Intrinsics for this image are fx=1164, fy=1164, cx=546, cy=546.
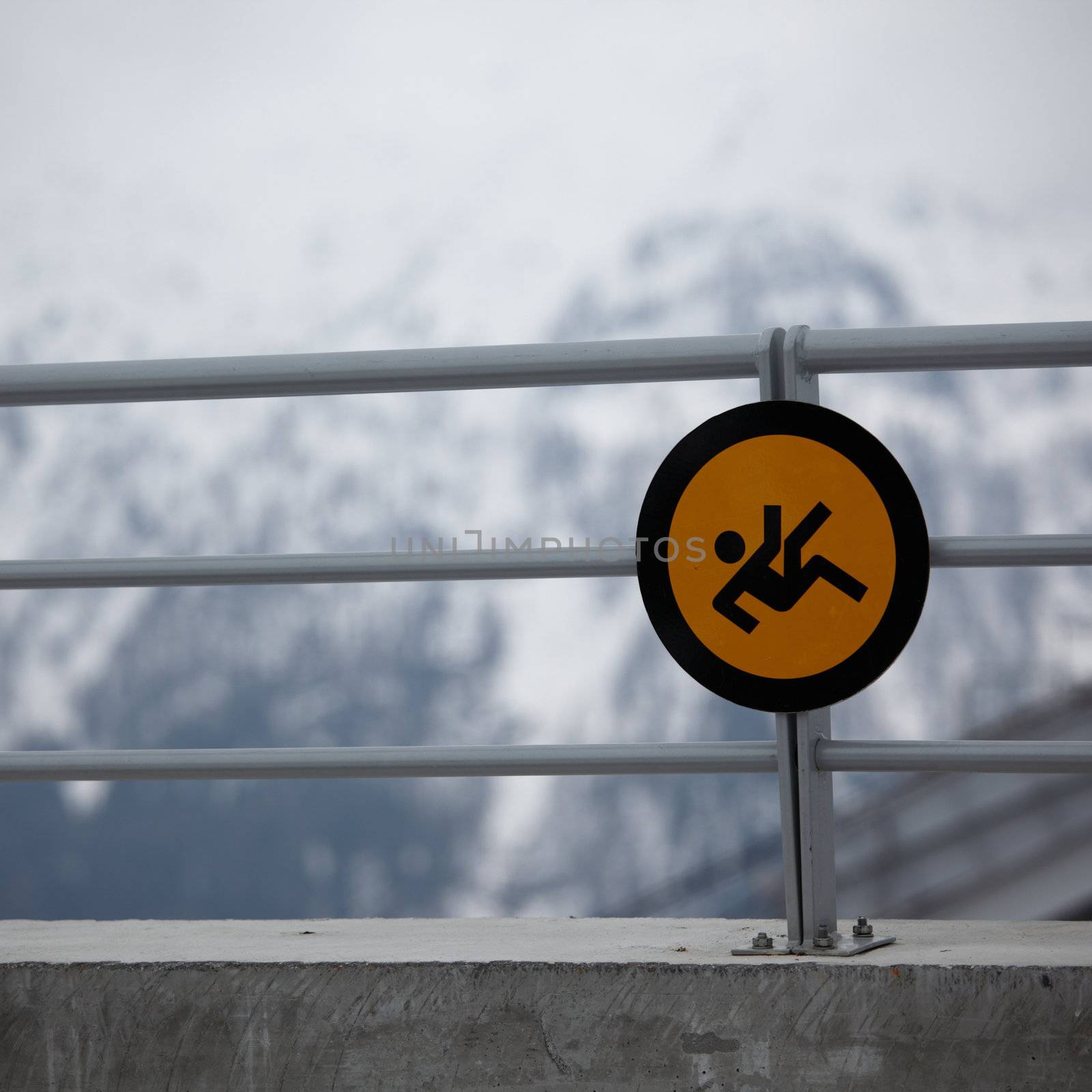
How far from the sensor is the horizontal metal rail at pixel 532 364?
123 centimetres

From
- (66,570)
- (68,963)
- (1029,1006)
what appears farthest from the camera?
(66,570)

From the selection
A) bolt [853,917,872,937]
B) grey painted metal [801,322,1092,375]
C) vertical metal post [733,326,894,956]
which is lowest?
bolt [853,917,872,937]

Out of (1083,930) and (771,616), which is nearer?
(771,616)

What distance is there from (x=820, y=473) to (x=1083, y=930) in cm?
62

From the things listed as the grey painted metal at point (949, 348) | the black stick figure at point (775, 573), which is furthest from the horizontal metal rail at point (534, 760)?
the grey painted metal at point (949, 348)

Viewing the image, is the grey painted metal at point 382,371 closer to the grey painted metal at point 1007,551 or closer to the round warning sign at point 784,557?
the round warning sign at point 784,557

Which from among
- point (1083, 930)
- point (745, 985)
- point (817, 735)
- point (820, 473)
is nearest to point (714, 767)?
point (817, 735)

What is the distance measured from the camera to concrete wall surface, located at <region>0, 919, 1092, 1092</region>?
106 centimetres

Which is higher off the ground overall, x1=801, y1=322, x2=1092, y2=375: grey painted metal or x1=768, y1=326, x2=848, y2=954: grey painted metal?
x1=801, y1=322, x2=1092, y2=375: grey painted metal

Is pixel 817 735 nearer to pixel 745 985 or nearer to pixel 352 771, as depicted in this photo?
pixel 745 985

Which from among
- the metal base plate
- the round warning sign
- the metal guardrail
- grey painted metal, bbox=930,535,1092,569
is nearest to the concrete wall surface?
the metal base plate

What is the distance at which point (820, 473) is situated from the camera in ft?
4.02

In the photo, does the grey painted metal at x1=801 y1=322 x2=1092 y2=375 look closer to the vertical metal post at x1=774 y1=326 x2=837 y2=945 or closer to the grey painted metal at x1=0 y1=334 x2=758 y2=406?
the grey painted metal at x1=0 y1=334 x2=758 y2=406

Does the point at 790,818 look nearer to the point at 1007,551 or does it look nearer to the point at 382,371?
the point at 1007,551
